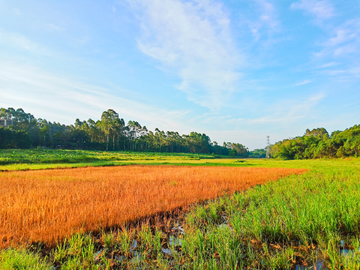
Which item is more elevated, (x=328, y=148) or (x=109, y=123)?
(x=109, y=123)

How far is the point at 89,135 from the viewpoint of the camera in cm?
8062

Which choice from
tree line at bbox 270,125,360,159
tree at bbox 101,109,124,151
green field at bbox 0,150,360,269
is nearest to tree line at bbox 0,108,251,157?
tree at bbox 101,109,124,151

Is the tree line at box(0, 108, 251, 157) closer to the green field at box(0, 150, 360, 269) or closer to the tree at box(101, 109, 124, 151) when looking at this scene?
the tree at box(101, 109, 124, 151)

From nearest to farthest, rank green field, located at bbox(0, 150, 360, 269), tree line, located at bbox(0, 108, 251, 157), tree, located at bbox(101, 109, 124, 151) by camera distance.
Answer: green field, located at bbox(0, 150, 360, 269) → tree line, located at bbox(0, 108, 251, 157) → tree, located at bbox(101, 109, 124, 151)

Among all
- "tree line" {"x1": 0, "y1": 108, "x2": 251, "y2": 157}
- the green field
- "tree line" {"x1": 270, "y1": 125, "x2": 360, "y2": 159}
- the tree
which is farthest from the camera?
the tree

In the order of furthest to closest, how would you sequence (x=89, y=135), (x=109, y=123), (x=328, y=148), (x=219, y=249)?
(x=89, y=135)
(x=109, y=123)
(x=328, y=148)
(x=219, y=249)

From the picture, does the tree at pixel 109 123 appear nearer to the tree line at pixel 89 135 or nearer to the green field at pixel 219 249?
the tree line at pixel 89 135

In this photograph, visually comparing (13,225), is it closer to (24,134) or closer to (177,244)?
(177,244)

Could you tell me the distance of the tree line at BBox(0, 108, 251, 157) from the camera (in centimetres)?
5553

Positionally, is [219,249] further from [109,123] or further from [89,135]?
[89,135]

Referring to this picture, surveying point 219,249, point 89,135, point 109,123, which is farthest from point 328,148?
point 89,135

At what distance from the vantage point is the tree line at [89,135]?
182ft

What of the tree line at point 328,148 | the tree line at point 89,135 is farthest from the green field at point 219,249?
the tree line at point 89,135

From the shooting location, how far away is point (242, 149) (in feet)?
453
